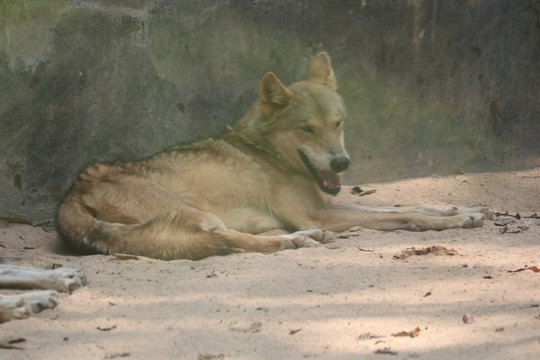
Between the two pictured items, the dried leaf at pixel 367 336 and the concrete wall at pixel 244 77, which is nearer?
the dried leaf at pixel 367 336

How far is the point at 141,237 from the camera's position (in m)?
4.76

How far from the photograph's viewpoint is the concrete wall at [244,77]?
5797mm

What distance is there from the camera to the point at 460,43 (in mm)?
6715

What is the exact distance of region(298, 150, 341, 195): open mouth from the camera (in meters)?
5.80

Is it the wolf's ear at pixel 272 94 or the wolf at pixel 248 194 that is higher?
the wolf's ear at pixel 272 94

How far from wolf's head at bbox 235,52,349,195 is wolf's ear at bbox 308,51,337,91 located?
4.2 inches

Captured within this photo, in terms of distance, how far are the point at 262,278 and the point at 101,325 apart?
1051mm

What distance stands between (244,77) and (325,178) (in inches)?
47.3

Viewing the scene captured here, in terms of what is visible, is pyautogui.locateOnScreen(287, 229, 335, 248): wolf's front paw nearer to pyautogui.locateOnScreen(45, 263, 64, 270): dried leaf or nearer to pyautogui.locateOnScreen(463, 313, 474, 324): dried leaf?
pyautogui.locateOnScreen(45, 263, 64, 270): dried leaf

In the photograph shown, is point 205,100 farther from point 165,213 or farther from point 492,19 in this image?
point 492,19

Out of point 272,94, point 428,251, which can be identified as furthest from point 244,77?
point 428,251

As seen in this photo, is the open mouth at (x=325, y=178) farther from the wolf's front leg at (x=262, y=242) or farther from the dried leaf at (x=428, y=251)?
the dried leaf at (x=428, y=251)

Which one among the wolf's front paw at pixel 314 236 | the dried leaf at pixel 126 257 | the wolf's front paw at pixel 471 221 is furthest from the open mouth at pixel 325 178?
the dried leaf at pixel 126 257

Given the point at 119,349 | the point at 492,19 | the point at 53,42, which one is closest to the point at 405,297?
the point at 119,349
